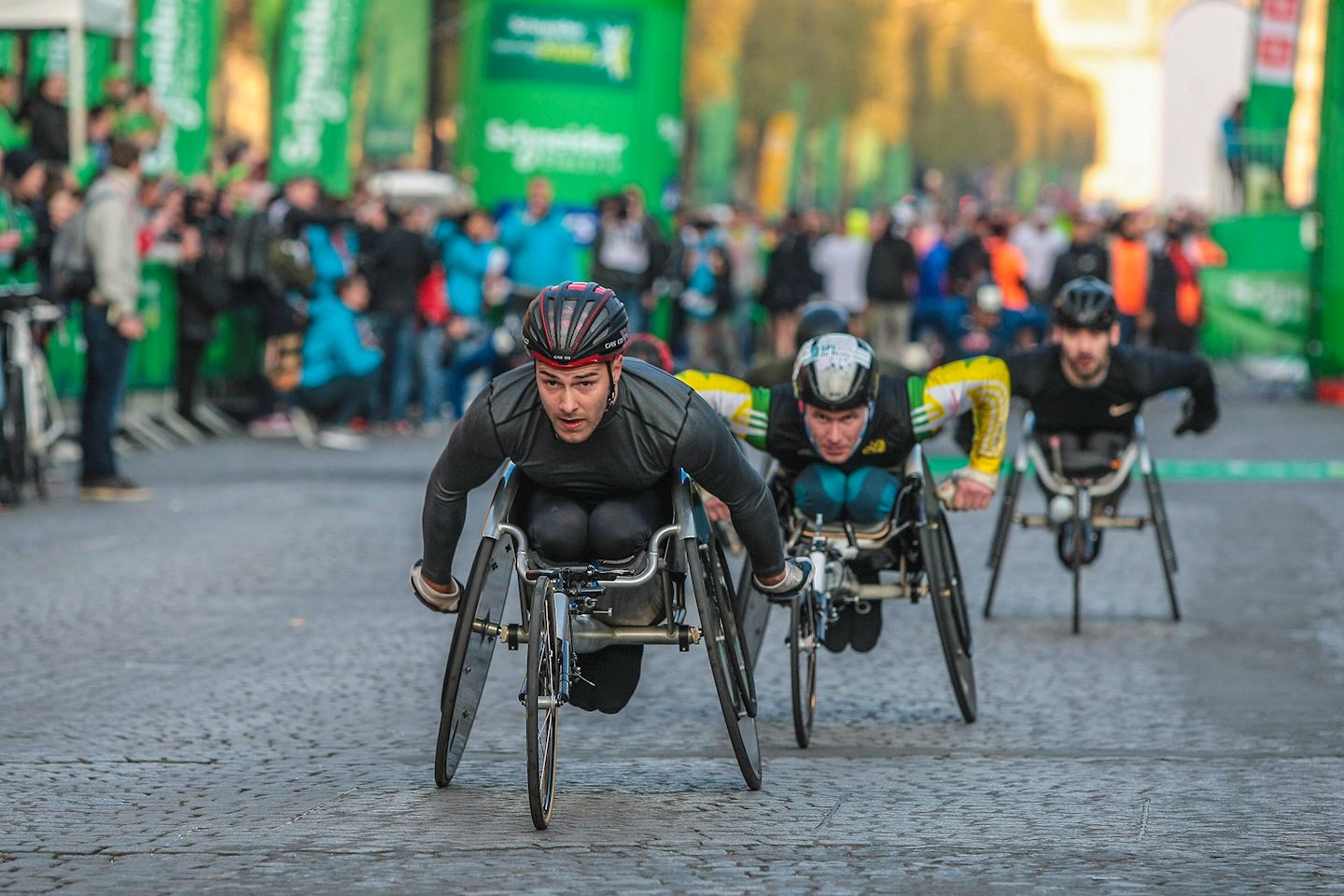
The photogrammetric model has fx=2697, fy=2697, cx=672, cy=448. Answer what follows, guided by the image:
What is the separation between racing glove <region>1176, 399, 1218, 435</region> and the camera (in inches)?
434

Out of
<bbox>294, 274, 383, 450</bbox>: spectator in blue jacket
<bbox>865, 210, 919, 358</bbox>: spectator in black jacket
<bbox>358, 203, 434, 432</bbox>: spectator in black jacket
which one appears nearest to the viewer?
<bbox>294, 274, 383, 450</bbox>: spectator in blue jacket

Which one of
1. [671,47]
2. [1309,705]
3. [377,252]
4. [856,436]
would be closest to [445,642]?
[856,436]

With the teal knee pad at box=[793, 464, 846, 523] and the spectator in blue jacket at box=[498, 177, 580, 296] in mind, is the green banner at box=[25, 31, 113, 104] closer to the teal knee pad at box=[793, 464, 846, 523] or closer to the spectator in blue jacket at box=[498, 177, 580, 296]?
the spectator in blue jacket at box=[498, 177, 580, 296]

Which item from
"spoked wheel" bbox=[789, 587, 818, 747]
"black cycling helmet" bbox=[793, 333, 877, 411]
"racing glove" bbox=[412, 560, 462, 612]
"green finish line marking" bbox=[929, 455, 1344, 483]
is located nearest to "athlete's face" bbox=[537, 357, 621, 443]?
"racing glove" bbox=[412, 560, 462, 612]

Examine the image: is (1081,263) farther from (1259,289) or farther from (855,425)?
(855,425)

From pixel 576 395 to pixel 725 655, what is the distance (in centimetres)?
96

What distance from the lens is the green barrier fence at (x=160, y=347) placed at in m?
17.2

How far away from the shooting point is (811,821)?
6781mm

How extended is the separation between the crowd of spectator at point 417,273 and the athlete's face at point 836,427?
1.87 metres

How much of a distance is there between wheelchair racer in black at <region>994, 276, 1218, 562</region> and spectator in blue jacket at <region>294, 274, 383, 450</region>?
9.35 m

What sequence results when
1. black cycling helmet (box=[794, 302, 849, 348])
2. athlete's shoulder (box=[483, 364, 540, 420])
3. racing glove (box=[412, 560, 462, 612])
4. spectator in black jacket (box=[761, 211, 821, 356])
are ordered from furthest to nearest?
spectator in black jacket (box=[761, 211, 821, 356])
black cycling helmet (box=[794, 302, 849, 348])
racing glove (box=[412, 560, 462, 612])
athlete's shoulder (box=[483, 364, 540, 420])

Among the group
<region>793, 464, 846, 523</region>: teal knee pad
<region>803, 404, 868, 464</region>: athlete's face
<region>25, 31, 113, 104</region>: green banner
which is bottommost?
<region>793, 464, 846, 523</region>: teal knee pad

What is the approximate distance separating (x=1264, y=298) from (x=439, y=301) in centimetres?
1113

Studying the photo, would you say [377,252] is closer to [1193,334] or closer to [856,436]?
[1193,334]
